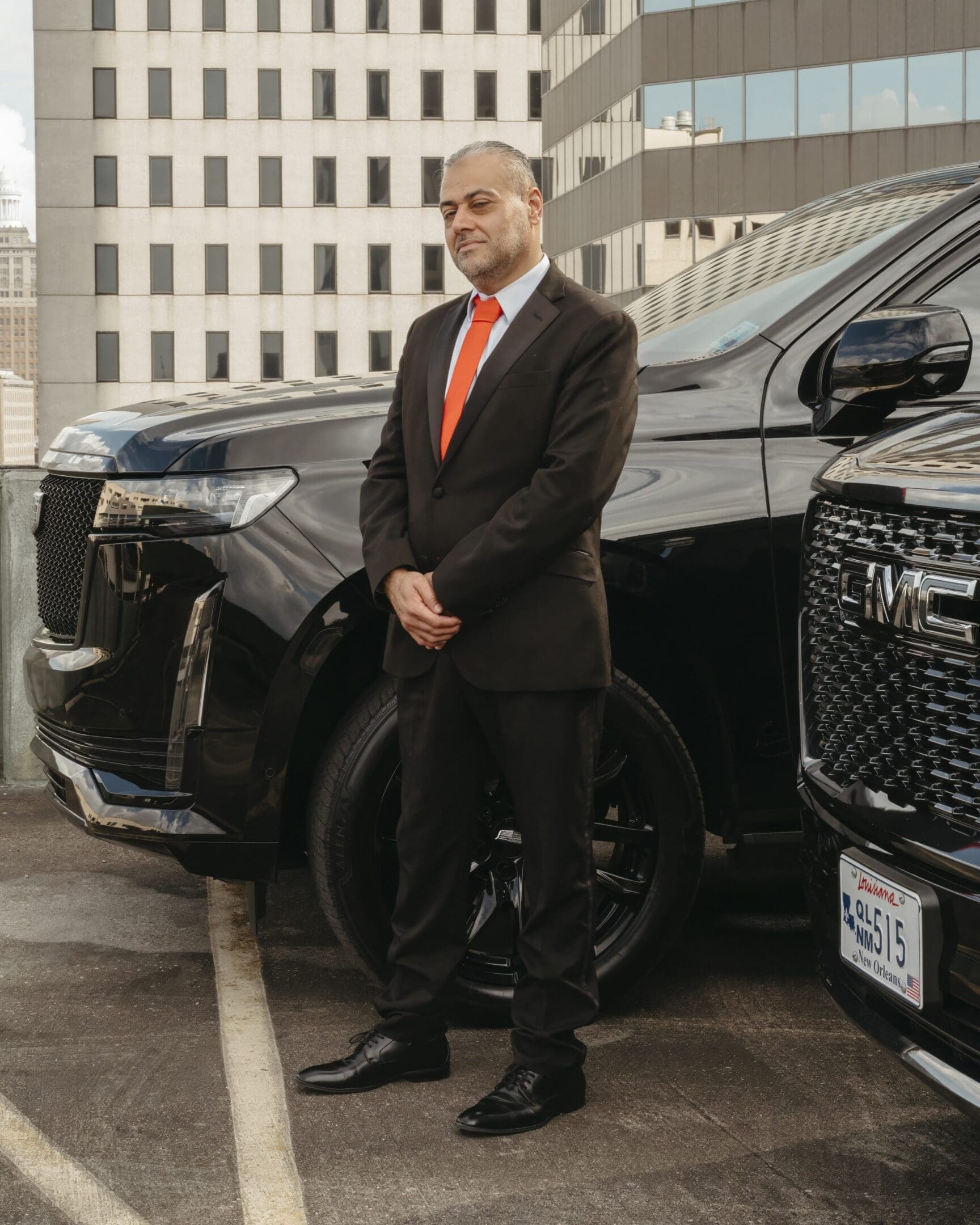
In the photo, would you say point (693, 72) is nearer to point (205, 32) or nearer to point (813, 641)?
point (205, 32)

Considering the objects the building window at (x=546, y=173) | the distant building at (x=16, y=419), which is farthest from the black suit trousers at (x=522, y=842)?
the distant building at (x=16, y=419)

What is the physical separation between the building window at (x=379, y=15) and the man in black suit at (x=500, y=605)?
5473 cm

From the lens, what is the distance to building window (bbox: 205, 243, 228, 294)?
179ft

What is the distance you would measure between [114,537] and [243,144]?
177 ft

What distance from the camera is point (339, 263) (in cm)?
5475

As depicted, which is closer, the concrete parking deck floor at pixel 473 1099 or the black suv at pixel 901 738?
the black suv at pixel 901 738

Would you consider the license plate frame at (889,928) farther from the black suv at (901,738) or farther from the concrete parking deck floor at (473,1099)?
the concrete parking deck floor at (473,1099)

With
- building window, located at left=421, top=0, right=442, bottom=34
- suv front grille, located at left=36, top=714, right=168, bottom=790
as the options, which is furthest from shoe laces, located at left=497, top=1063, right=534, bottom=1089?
building window, located at left=421, top=0, right=442, bottom=34

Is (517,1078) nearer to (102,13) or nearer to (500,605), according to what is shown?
(500,605)

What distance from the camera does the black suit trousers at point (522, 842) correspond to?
3.12m

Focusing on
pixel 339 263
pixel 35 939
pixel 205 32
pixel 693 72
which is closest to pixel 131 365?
pixel 339 263

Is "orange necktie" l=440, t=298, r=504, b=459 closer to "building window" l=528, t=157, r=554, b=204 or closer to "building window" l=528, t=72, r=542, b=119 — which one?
"building window" l=528, t=157, r=554, b=204

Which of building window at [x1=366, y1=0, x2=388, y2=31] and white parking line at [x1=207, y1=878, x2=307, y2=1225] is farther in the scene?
building window at [x1=366, y1=0, x2=388, y2=31]

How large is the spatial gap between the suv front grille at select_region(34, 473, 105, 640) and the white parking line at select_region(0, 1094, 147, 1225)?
114 cm
